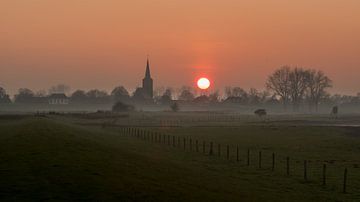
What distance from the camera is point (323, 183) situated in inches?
1174

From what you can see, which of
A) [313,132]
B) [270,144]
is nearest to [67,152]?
[270,144]

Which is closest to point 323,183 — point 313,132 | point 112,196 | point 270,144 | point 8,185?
point 112,196

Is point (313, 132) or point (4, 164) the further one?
point (313, 132)

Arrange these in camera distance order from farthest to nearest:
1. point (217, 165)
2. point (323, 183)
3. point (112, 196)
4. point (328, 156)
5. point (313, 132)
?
1. point (313, 132)
2. point (328, 156)
3. point (217, 165)
4. point (323, 183)
5. point (112, 196)

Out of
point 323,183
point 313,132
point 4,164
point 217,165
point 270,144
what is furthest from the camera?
point 313,132

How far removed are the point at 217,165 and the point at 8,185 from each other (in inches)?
726

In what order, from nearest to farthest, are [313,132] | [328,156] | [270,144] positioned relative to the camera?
[328,156] < [270,144] < [313,132]

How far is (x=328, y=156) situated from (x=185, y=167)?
18111mm

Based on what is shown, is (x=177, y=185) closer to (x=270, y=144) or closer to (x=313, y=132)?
(x=270, y=144)

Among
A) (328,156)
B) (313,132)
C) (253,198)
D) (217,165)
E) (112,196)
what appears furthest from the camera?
(313,132)

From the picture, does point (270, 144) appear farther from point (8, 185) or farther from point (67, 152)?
point (8, 185)

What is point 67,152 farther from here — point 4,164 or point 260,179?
point 260,179

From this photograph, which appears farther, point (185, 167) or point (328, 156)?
point (328, 156)

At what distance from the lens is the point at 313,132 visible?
7819 centimetres
